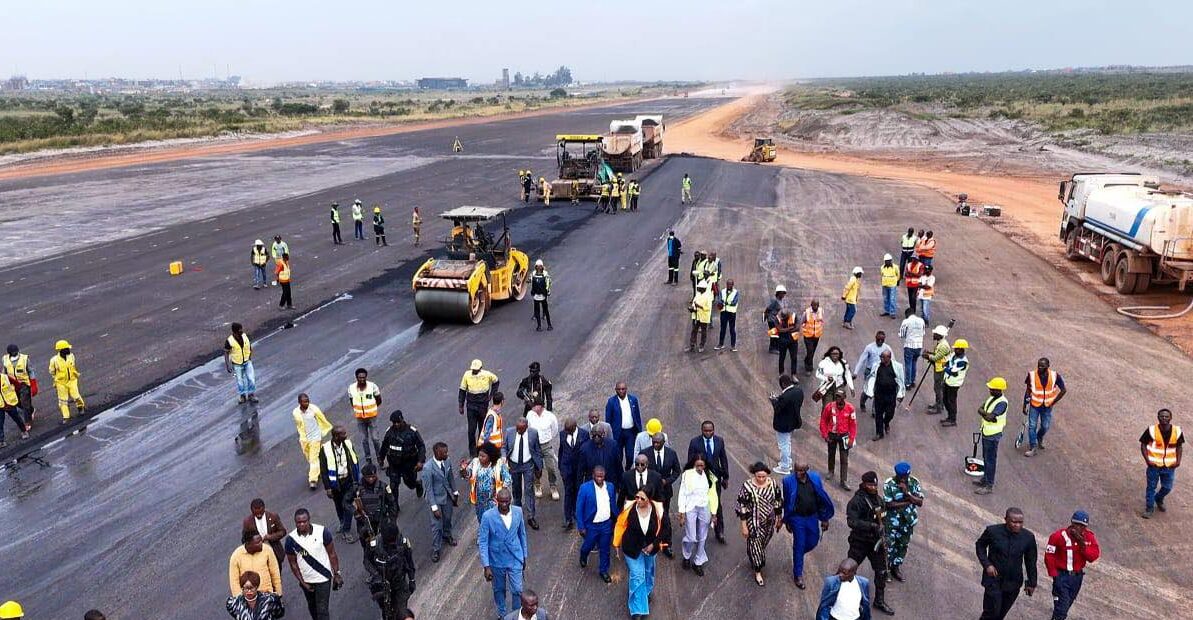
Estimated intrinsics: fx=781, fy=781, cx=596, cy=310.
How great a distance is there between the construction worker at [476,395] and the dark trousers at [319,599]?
135 inches

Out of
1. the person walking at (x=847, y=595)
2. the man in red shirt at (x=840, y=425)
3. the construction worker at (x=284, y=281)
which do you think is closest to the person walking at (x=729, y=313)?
the man in red shirt at (x=840, y=425)

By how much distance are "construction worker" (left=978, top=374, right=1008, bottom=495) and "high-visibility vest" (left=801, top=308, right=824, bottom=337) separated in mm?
3732

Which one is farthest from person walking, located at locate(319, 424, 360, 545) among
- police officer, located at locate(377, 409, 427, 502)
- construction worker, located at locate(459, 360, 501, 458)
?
construction worker, located at locate(459, 360, 501, 458)

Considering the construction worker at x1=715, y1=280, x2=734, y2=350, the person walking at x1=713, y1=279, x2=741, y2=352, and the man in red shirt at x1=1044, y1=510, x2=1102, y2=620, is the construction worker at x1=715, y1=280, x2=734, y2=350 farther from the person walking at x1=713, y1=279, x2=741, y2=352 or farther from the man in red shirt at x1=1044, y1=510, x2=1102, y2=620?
the man in red shirt at x1=1044, y1=510, x2=1102, y2=620

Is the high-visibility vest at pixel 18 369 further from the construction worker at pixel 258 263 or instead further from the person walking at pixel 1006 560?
the person walking at pixel 1006 560

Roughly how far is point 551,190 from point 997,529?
2859 cm

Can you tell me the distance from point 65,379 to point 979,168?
1773 inches

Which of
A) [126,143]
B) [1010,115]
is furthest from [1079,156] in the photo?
[126,143]

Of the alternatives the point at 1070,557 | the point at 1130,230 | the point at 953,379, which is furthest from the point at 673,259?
the point at 1070,557

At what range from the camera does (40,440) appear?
1165 centimetres

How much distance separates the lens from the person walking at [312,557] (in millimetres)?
6895

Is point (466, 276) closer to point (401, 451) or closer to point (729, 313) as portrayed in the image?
point (729, 313)

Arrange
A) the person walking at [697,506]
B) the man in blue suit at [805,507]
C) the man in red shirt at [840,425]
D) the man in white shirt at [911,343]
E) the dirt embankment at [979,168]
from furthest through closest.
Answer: the dirt embankment at [979,168]
the man in white shirt at [911,343]
the man in red shirt at [840,425]
the person walking at [697,506]
the man in blue suit at [805,507]

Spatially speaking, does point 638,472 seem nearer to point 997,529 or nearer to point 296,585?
point 997,529
